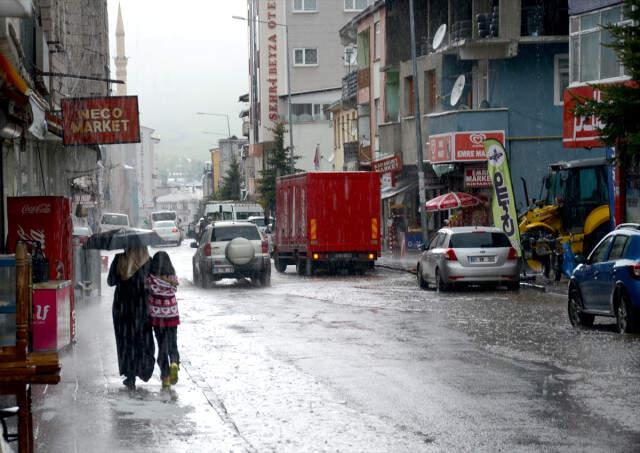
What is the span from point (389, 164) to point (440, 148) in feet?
28.7

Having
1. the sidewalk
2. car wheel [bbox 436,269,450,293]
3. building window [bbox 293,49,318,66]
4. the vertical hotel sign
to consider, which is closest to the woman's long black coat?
the sidewalk

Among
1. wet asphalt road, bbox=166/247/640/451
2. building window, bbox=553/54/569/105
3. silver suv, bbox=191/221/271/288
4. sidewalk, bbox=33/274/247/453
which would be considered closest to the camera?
sidewalk, bbox=33/274/247/453

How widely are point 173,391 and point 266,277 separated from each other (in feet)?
66.0

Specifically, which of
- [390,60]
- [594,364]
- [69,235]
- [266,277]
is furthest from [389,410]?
[390,60]

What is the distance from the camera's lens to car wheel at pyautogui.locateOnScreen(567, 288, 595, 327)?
1977cm

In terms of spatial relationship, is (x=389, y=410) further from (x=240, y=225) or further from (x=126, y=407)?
(x=240, y=225)

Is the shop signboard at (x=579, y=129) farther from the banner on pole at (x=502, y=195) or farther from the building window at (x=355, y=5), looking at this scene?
the building window at (x=355, y=5)

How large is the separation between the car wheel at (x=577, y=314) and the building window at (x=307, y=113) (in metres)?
80.3

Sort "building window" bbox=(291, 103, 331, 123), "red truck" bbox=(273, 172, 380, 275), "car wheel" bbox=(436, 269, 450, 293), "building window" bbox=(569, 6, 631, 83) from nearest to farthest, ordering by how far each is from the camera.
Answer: "car wheel" bbox=(436, 269, 450, 293), "building window" bbox=(569, 6, 631, 83), "red truck" bbox=(273, 172, 380, 275), "building window" bbox=(291, 103, 331, 123)

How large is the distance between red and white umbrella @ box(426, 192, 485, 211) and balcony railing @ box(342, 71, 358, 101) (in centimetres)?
2158

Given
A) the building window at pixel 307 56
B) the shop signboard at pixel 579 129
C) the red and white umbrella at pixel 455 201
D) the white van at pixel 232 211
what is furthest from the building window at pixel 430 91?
the building window at pixel 307 56

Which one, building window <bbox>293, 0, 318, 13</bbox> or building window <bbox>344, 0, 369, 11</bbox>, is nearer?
building window <bbox>293, 0, 318, 13</bbox>

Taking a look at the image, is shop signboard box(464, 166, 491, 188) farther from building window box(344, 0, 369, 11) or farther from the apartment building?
building window box(344, 0, 369, 11)

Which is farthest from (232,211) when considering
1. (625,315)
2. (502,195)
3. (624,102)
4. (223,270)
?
(625,315)
